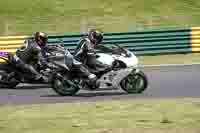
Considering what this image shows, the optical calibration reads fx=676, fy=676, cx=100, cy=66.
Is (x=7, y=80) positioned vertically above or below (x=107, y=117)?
above

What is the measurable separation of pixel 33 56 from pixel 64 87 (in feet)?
7.42

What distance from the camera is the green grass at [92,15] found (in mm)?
28578

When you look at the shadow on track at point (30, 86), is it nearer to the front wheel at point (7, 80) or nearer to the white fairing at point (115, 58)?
the front wheel at point (7, 80)

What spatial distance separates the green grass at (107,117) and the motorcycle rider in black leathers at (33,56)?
3.96m

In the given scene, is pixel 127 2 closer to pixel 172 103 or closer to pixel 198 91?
pixel 198 91

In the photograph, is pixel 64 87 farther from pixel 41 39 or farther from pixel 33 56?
pixel 33 56

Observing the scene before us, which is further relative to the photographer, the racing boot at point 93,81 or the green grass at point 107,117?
the racing boot at point 93,81

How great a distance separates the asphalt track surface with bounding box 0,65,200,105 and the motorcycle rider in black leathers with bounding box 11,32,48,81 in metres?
0.44

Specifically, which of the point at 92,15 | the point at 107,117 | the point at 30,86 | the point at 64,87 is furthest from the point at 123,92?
the point at 92,15

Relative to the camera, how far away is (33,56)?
637 inches

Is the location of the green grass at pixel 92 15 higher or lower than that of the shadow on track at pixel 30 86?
higher

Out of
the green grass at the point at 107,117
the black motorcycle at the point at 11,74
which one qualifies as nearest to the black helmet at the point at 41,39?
the black motorcycle at the point at 11,74

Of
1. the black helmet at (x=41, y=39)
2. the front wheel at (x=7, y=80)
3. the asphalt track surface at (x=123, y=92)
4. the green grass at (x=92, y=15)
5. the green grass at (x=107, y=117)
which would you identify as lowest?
the green grass at (x=107, y=117)

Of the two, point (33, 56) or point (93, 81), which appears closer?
point (93, 81)
